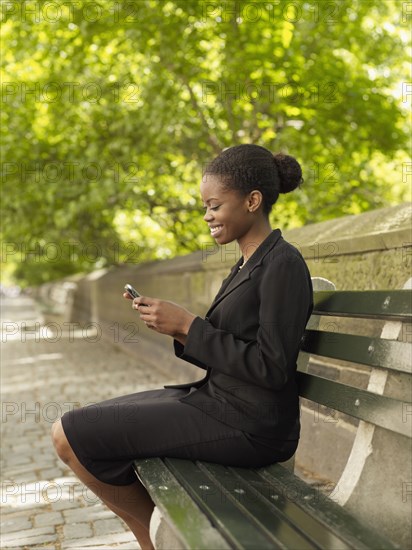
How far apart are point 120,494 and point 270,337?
3.21 ft

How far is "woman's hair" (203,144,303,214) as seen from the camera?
3.04 meters

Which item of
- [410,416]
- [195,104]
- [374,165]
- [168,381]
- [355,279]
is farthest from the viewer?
[374,165]

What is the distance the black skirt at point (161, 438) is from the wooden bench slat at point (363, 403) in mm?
244

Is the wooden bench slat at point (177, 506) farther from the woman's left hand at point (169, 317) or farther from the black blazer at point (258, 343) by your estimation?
the woman's left hand at point (169, 317)

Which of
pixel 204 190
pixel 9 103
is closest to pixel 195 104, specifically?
pixel 9 103

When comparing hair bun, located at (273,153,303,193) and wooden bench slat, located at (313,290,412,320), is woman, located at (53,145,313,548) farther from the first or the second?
wooden bench slat, located at (313,290,412,320)

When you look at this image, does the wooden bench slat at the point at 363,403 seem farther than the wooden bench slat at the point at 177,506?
Yes

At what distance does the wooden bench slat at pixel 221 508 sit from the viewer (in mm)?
2137

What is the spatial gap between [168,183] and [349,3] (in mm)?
4454

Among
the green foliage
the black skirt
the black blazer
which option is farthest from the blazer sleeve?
the green foliage

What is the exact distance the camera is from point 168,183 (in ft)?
44.5

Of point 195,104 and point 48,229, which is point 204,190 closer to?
point 195,104

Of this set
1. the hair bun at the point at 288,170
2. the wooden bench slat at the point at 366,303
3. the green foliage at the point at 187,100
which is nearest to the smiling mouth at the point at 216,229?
the hair bun at the point at 288,170

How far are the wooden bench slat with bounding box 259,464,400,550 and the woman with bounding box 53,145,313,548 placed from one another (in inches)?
3.5
